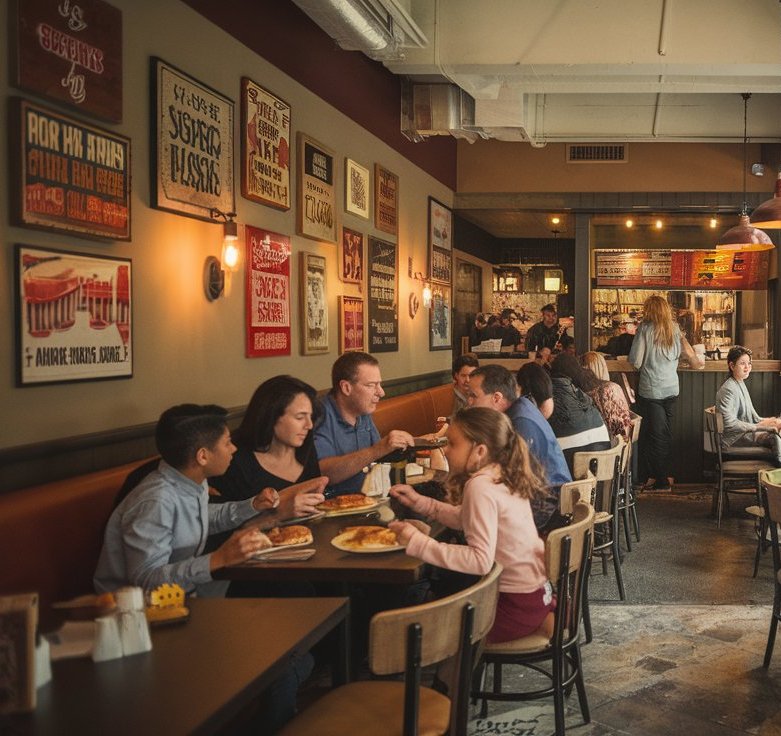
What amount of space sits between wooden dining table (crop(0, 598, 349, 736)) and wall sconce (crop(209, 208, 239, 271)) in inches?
107

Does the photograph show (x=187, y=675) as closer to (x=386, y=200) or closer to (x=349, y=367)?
(x=349, y=367)

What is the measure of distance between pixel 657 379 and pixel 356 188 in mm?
4188

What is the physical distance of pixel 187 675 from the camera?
1.95 meters

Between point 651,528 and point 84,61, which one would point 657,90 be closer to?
point 651,528

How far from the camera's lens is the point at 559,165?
1074 centimetres

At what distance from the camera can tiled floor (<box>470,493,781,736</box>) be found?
3793 mm

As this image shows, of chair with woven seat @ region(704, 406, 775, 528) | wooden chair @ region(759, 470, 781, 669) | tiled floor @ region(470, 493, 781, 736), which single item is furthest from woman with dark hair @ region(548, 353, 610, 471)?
chair with woven seat @ region(704, 406, 775, 528)

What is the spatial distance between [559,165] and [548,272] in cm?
583

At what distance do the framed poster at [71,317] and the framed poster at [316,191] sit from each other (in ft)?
7.40

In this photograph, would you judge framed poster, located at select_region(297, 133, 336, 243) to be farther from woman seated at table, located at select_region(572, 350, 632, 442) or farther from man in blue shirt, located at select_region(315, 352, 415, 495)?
woman seated at table, located at select_region(572, 350, 632, 442)

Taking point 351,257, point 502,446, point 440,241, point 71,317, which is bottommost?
point 502,446

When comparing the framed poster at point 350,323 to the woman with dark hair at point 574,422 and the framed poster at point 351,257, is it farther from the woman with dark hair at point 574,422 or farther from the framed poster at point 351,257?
the woman with dark hair at point 574,422

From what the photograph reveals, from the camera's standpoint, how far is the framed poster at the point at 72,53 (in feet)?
10.8

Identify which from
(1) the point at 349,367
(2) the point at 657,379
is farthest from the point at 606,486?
(2) the point at 657,379
